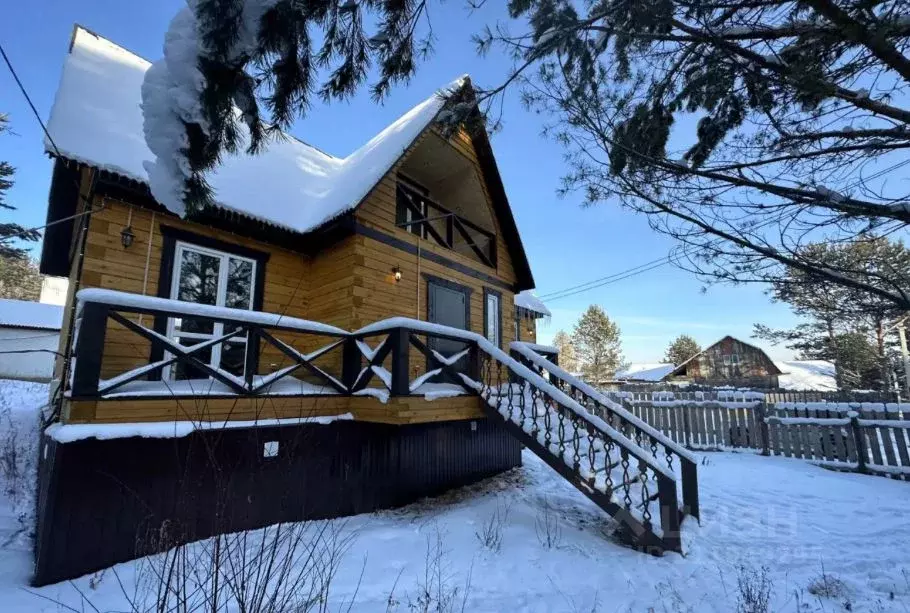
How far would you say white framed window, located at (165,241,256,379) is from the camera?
584cm

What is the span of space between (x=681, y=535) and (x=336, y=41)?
6.06 metres

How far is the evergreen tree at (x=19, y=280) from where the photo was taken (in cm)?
2980

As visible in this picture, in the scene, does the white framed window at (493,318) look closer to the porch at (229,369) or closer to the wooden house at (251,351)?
the wooden house at (251,351)

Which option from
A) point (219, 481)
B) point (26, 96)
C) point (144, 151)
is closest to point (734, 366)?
point (144, 151)

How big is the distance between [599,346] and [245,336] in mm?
38189

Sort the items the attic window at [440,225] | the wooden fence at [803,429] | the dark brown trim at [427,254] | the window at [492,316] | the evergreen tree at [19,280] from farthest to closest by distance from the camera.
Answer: the evergreen tree at [19,280] → the window at [492,316] → the attic window at [440,225] → the wooden fence at [803,429] → the dark brown trim at [427,254]

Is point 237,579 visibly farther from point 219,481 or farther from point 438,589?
point 438,589

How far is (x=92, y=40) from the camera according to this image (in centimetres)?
770

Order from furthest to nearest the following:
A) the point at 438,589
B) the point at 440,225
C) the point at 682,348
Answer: the point at 682,348
the point at 440,225
the point at 438,589

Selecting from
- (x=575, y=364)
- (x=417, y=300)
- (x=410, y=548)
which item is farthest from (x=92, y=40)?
(x=575, y=364)

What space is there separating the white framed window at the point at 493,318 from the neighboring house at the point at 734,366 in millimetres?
26956

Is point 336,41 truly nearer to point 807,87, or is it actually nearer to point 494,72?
point 494,72

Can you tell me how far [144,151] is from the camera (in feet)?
18.5

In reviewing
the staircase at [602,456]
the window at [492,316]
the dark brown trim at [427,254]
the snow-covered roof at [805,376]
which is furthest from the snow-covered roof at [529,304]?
the snow-covered roof at [805,376]
